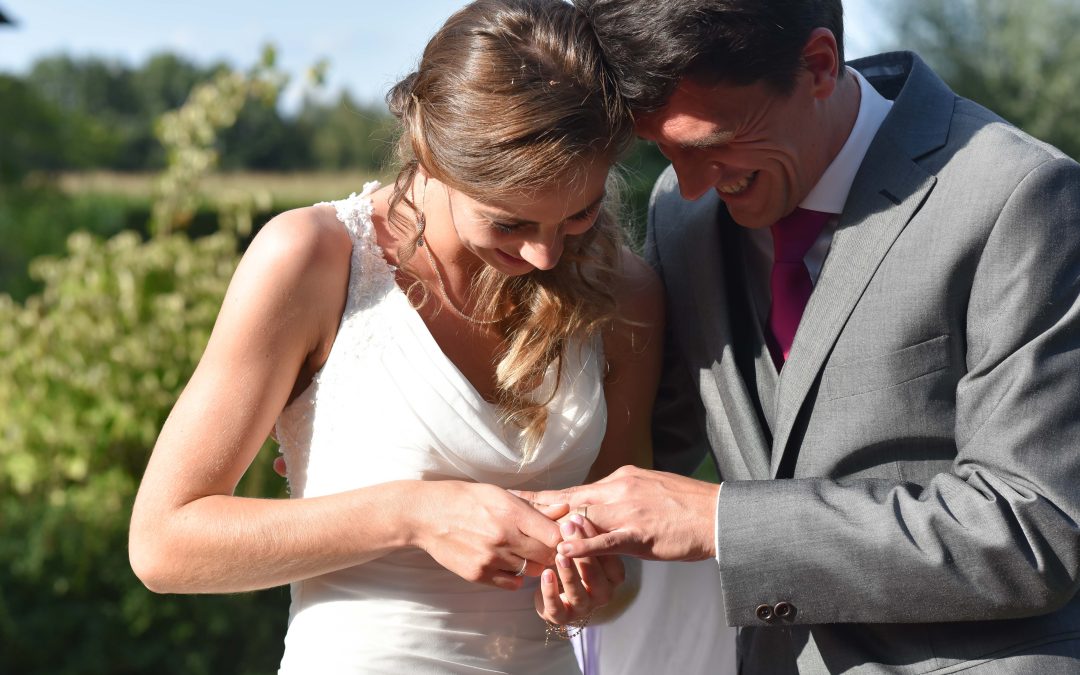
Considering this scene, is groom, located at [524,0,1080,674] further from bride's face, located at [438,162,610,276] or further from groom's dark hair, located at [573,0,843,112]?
bride's face, located at [438,162,610,276]

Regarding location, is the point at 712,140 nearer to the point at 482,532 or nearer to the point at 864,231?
the point at 864,231

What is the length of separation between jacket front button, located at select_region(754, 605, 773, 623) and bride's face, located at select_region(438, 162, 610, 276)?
32.9 inches

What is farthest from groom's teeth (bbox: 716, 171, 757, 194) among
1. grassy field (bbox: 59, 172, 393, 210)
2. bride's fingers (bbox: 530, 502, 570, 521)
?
grassy field (bbox: 59, 172, 393, 210)

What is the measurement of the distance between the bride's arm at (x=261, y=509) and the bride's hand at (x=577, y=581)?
0.04 metres

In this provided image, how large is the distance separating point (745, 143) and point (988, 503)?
0.90 m

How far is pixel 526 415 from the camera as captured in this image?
A: 2619 mm

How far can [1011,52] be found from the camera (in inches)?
447

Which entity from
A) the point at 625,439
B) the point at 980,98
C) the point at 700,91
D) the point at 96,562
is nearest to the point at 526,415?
the point at 625,439

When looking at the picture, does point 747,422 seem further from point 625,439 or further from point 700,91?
point 700,91

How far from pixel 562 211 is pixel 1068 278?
99 cm

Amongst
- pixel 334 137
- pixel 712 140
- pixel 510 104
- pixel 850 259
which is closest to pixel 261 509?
pixel 510 104

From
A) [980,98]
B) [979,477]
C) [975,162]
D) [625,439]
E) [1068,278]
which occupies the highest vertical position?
[975,162]

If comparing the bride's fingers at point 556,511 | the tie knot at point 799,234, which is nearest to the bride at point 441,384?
the bride's fingers at point 556,511

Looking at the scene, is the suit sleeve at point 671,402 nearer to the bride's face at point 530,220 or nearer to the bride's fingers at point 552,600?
the bride's face at point 530,220
